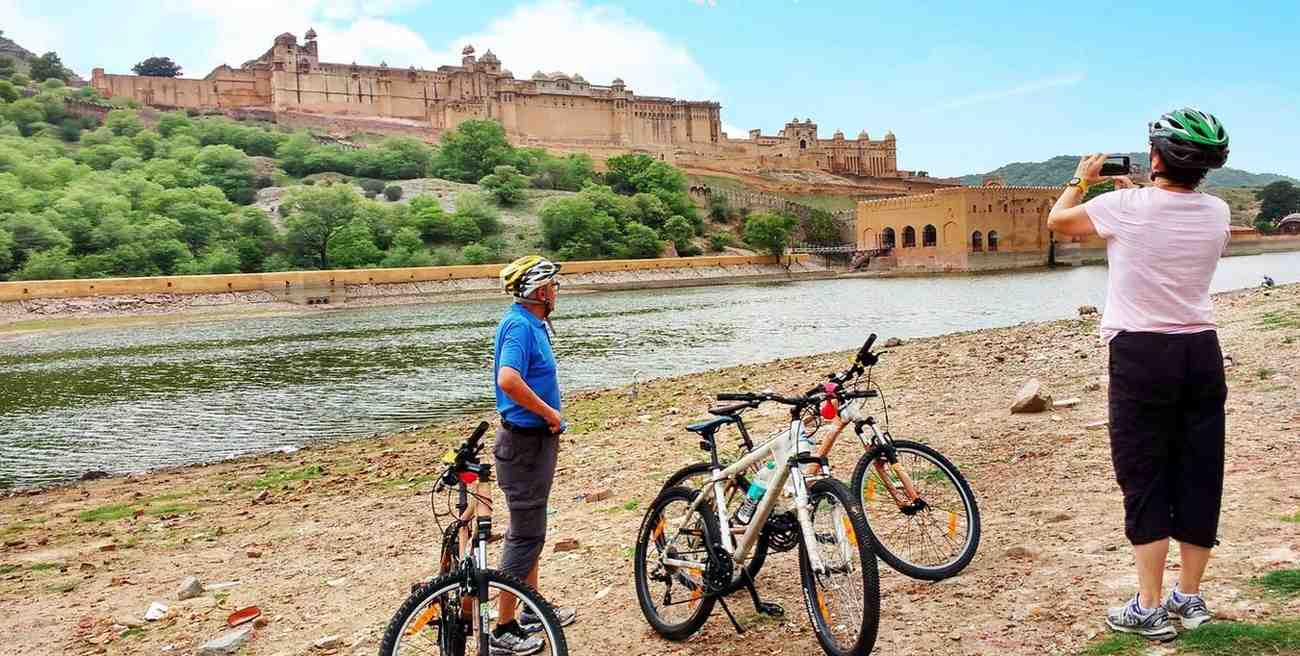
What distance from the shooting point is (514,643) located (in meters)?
3.66

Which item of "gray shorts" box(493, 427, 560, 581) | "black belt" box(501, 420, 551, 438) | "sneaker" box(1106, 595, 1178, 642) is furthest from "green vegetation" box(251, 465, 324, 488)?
"sneaker" box(1106, 595, 1178, 642)

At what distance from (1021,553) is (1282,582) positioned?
3.38 feet

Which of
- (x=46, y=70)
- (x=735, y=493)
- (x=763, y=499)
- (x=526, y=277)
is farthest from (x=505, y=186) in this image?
(x=763, y=499)

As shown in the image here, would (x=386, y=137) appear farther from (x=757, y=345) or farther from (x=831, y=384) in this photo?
(x=831, y=384)

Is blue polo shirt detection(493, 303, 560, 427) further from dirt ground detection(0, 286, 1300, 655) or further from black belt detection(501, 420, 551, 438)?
dirt ground detection(0, 286, 1300, 655)

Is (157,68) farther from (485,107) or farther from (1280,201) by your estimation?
(1280,201)

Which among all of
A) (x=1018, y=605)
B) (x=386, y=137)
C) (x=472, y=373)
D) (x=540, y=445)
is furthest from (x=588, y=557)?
(x=386, y=137)

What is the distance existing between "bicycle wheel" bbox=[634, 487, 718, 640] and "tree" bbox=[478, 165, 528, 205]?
221 ft

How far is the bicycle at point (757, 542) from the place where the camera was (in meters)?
3.41

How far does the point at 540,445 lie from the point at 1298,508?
3.46 meters

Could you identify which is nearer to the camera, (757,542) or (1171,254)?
(1171,254)

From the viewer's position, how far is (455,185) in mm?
74125

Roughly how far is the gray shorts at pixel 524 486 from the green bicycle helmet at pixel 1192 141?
8.13 feet

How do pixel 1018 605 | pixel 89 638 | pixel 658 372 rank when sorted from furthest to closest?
pixel 658 372 → pixel 89 638 → pixel 1018 605
